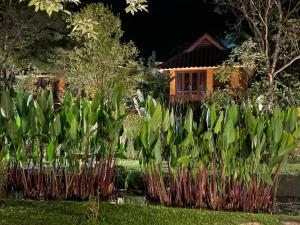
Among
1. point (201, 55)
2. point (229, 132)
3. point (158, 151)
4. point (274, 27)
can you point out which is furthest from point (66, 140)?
point (201, 55)

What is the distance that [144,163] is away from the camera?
19.6ft

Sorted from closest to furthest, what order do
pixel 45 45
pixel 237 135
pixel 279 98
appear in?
1. pixel 237 135
2. pixel 279 98
3. pixel 45 45

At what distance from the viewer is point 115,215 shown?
206 inches

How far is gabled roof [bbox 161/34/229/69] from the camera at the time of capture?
30.3 metres

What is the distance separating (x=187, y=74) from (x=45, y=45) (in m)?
8.78

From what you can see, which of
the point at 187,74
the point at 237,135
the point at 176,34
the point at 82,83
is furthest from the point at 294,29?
the point at 176,34

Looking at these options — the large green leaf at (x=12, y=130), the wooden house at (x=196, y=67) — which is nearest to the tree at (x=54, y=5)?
the large green leaf at (x=12, y=130)

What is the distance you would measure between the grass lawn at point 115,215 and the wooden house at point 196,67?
966 inches

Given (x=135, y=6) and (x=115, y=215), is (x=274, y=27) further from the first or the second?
(x=135, y=6)

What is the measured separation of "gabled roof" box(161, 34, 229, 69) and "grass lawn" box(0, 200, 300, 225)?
2486 centimetres

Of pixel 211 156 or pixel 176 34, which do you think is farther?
pixel 176 34

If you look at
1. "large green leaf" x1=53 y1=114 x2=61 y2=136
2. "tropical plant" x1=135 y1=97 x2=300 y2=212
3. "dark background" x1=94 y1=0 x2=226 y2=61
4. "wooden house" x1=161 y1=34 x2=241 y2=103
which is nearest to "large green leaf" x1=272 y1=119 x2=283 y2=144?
"tropical plant" x1=135 y1=97 x2=300 y2=212

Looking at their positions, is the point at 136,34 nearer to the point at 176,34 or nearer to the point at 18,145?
the point at 176,34

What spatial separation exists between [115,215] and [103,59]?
1780 cm
